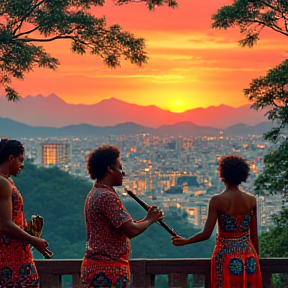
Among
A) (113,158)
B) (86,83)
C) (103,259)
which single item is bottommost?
(103,259)

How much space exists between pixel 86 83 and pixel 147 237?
28308 mm

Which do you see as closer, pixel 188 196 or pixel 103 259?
pixel 103 259

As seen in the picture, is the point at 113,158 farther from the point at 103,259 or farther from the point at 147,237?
the point at 147,237

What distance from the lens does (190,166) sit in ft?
196

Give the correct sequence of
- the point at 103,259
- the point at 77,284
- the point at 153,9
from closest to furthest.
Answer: the point at 103,259 < the point at 77,284 < the point at 153,9

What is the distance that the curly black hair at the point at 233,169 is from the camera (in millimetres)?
3945

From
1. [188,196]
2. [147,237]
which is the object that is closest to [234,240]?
[147,237]


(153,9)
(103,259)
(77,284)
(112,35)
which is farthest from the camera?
(112,35)

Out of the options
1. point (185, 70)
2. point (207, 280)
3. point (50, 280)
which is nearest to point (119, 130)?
point (185, 70)

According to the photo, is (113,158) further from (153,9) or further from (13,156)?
(153,9)

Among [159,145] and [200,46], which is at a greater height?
[200,46]

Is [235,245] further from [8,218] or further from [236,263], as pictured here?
[8,218]

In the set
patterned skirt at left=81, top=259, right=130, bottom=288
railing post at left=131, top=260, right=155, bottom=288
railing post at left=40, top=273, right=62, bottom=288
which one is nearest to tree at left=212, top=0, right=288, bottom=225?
railing post at left=131, top=260, right=155, bottom=288

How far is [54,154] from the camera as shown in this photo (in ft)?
200
